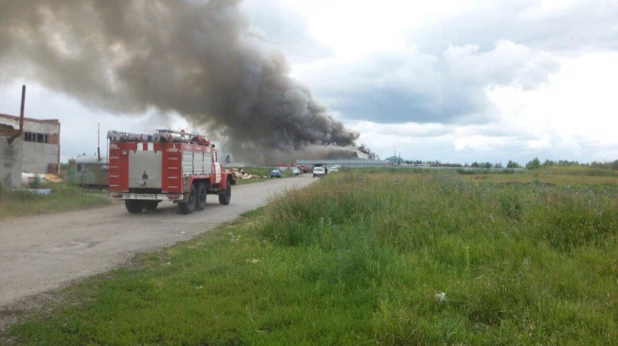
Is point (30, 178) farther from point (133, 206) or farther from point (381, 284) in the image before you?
point (381, 284)

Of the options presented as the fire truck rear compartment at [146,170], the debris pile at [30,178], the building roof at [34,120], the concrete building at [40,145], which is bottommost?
the debris pile at [30,178]

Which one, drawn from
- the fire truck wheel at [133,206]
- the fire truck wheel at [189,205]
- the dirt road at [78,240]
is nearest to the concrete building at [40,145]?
the dirt road at [78,240]

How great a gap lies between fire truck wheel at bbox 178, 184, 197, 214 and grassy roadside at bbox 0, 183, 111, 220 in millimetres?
4138

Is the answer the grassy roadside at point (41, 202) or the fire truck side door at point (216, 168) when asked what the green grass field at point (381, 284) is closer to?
the grassy roadside at point (41, 202)

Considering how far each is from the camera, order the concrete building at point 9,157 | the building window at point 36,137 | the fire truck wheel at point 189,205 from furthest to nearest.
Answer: the building window at point 36,137, the concrete building at point 9,157, the fire truck wheel at point 189,205

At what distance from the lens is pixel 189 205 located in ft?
51.8

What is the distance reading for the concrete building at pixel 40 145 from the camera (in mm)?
34281

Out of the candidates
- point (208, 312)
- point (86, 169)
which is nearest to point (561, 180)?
point (208, 312)

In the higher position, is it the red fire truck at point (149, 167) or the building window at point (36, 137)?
the building window at point (36, 137)

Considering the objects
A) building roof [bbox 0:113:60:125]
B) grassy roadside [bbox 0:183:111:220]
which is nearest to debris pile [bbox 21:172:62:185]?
grassy roadside [bbox 0:183:111:220]

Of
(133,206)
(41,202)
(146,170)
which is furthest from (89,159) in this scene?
(146,170)

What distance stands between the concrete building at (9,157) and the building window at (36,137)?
57.4 feet

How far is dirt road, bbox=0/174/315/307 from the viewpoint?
6828 mm

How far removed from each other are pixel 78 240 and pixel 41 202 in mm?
7831
